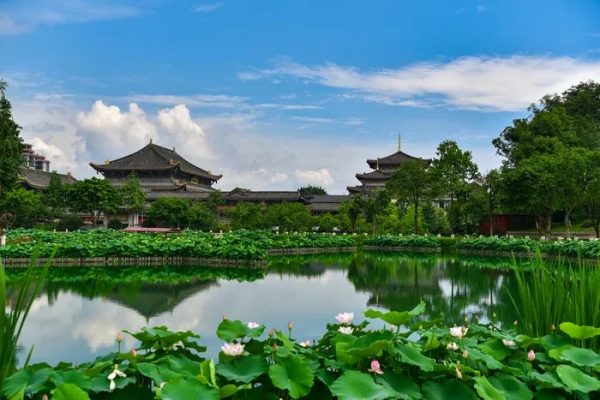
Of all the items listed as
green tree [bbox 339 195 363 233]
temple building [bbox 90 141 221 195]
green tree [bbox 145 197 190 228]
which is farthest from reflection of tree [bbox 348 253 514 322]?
temple building [bbox 90 141 221 195]

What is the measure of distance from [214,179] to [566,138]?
30258mm

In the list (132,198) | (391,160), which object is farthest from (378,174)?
(132,198)

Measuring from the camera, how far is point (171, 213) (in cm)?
3269

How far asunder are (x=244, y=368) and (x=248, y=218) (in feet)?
96.6

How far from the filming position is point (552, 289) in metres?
3.40

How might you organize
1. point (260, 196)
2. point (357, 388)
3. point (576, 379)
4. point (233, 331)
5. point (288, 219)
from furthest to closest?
1. point (260, 196)
2. point (288, 219)
3. point (233, 331)
4. point (576, 379)
5. point (357, 388)

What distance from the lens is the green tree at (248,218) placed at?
1240 inches

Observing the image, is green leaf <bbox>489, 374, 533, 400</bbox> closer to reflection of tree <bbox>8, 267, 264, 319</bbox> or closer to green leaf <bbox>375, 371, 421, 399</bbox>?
green leaf <bbox>375, 371, 421, 399</bbox>

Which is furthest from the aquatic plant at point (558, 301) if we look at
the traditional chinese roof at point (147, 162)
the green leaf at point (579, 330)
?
the traditional chinese roof at point (147, 162)

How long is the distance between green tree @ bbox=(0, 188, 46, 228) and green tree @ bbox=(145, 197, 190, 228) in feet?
21.6

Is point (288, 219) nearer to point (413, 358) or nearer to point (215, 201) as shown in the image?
point (215, 201)

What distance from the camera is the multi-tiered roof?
142ft

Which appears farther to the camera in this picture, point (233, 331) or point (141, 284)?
point (141, 284)

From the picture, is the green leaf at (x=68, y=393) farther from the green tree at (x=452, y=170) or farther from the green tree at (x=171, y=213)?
the green tree at (x=171, y=213)
